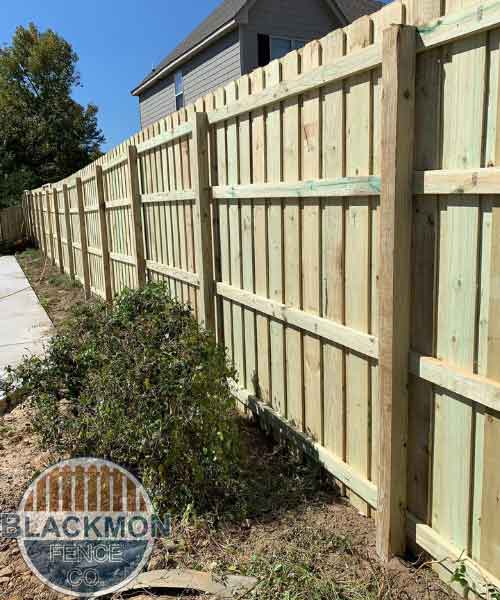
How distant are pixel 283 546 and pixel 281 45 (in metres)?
12.6

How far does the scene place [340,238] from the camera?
2707 mm

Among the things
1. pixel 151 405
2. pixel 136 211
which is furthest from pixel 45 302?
pixel 151 405

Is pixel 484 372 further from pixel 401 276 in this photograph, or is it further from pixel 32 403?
pixel 32 403

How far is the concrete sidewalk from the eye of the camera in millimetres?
6223

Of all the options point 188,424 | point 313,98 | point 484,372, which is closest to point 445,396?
point 484,372

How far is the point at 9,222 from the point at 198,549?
73.7 ft

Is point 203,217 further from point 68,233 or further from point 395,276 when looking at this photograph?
point 68,233

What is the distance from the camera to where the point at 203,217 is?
4188 mm

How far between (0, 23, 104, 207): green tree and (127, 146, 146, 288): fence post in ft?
66.7

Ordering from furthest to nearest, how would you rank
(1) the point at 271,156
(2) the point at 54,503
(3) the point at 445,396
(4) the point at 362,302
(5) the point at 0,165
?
1. (5) the point at 0,165
2. (1) the point at 271,156
3. (2) the point at 54,503
4. (4) the point at 362,302
5. (3) the point at 445,396

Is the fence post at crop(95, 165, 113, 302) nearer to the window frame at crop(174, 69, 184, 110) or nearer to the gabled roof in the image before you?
the gabled roof

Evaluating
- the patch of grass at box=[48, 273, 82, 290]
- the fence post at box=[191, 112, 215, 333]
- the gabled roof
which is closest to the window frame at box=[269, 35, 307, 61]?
the gabled roof

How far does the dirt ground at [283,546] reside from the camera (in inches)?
88.8

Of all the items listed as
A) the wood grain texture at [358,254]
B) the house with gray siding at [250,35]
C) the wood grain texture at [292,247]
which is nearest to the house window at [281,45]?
the house with gray siding at [250,35]
